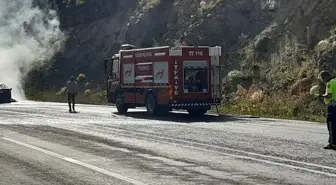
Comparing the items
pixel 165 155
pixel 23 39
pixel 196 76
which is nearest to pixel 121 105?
pixel 196 76

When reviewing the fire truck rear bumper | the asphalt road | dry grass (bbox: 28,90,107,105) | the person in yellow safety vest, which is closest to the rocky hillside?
dry grass (bbox: 28,90,107,105)

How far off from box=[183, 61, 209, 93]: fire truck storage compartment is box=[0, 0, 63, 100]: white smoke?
34.2 m

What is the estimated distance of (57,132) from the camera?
1755 cm

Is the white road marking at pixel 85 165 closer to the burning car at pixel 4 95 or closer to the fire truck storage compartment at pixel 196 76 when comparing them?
the fire truck storage compartment at pixel 196 76

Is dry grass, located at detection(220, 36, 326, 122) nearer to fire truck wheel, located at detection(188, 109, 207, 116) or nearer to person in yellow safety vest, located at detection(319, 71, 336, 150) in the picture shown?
fire truck wheel, located at detection(188, 109, 207, 116)

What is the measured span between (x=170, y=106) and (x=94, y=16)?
35.5 m

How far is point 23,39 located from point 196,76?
3686cm

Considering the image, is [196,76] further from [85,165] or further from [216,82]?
[85,165]

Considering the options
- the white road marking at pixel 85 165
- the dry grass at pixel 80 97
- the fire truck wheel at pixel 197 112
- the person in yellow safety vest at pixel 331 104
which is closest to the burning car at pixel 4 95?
the dry grass at pixel 80 97

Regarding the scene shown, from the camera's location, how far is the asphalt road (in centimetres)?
954

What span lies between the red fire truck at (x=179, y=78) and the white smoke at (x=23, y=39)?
32555mm

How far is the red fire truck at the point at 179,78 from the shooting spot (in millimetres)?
25188

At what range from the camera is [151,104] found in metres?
26.2

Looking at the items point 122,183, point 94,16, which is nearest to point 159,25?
point 94,16
